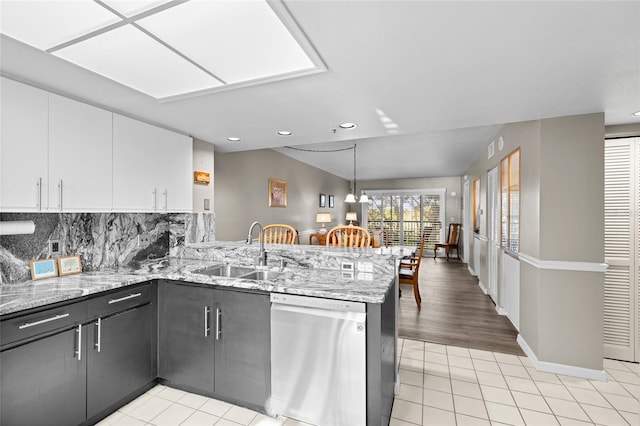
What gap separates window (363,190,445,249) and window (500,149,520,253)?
5.73 meters

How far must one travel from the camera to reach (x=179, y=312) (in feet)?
7.45

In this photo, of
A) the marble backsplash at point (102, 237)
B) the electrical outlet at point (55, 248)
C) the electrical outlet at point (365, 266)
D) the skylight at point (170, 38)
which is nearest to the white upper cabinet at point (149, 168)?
the marble backsplash at point (102, 237)

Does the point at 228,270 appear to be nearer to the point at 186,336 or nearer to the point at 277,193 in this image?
the point at 186,336

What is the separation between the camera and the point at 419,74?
1.83m

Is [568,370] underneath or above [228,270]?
underneath

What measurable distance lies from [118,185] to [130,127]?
0.50m

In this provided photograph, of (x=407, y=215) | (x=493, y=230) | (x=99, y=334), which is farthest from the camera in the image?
(x=407, y=215)

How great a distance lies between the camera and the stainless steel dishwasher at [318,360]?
1.73 metres

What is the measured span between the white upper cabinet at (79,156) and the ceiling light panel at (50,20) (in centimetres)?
65

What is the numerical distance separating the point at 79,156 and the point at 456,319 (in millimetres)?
4186

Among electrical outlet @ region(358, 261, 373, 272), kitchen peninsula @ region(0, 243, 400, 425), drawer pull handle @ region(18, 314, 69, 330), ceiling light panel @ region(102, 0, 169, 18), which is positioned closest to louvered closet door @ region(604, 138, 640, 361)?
kitchen peninsula @ region(0, 243, 400, 425)

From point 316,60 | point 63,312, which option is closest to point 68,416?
point 63,312

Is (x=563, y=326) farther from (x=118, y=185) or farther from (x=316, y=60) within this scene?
(x=118, y=185)

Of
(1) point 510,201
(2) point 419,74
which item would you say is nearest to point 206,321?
(2) point 419,74
